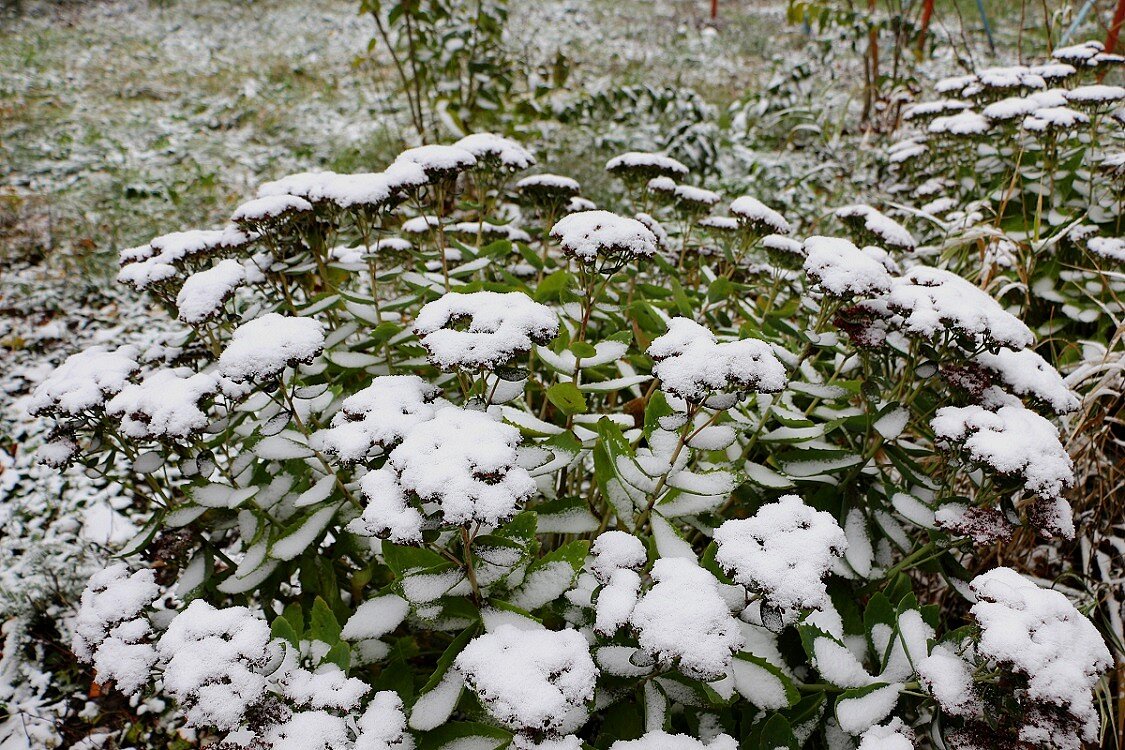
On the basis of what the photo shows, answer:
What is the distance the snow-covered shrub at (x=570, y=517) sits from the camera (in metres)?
1.10

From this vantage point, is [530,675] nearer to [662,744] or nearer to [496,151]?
[662,744]

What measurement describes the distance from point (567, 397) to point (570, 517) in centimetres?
33

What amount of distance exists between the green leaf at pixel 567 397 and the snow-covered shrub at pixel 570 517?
12 mm

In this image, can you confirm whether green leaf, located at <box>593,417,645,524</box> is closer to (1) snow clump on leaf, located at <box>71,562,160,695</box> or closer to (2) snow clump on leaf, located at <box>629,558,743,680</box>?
(2) snow clump on leaf, located at <box>629,558,743,680</box>

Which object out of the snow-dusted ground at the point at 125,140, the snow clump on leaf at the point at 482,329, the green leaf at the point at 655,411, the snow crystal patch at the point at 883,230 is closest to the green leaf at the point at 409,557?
the snow clump on leaf at the point at 482,329

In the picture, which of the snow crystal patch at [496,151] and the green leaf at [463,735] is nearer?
the green leaf at [463,735]

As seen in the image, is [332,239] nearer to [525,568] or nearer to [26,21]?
[525,568]

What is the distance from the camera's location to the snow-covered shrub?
1104mm

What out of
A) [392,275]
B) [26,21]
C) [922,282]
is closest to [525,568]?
[392,275]

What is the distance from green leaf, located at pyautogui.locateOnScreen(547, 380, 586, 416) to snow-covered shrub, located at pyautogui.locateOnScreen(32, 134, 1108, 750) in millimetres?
12

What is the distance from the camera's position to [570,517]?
1.59 meters

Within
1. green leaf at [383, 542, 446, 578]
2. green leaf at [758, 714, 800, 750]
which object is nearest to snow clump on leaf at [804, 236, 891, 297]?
green leaf at [758, 714, 800, 750]

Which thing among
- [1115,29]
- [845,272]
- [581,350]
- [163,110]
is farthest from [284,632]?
[163,110]

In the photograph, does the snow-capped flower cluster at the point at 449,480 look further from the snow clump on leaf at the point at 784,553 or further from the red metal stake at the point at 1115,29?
the red metal stake at the point at 1115,29
